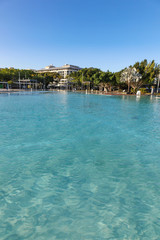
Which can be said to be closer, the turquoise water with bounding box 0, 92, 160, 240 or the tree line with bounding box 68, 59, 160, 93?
the turquoise water with bounding box 0, 92, 160, 240

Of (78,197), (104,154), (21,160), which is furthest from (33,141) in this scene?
(78,197)

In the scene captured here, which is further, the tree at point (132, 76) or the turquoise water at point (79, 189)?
the tree at point (132, 76)

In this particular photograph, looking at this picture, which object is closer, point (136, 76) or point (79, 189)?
point (79, 189)

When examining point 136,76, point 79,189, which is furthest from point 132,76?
point 79,189

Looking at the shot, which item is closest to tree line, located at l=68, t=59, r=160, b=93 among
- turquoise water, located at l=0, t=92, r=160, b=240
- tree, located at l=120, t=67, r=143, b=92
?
tree, located at l=120, t=67, r=143, b=92

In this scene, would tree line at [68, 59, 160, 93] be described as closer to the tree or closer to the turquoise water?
the tree

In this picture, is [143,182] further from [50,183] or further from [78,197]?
[50,183]

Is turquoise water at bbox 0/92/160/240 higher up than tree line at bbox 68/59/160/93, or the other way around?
tree line at bbox 68/59/160/93

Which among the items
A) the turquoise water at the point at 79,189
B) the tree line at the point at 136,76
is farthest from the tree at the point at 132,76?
the turquoise water at the point at 79,189

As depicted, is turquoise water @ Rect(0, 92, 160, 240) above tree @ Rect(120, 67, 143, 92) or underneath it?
underneath

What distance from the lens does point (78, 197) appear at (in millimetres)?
4844

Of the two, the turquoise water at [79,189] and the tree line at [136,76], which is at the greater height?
the tree line at [136,76]

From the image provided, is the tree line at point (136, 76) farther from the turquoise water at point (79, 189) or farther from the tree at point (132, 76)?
the turquoise water at point (79, 189)

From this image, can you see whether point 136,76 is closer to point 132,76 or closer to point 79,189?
point 132,76
